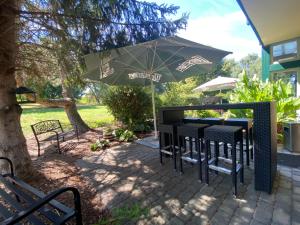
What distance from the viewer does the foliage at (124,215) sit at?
2.21 metres

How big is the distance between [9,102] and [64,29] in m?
1.80

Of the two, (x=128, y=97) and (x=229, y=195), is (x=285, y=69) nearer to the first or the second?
(x=128, y=97)

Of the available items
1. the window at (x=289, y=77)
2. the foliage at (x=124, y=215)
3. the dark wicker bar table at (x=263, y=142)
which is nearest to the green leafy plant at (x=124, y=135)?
the foliage at (x=124, y=215)

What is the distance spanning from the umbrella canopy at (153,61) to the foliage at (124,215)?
3.01 meters

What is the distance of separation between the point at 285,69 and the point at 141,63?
510 centimetres

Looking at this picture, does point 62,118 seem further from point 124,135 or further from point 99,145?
point 99,145

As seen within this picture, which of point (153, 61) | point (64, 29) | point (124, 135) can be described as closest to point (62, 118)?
point (124, 135)

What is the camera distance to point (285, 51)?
268 inches

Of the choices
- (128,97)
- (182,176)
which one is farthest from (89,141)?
(182,176)

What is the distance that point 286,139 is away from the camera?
425 centimetres

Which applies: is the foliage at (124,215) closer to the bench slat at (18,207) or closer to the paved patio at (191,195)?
the paved patio at (191,195)

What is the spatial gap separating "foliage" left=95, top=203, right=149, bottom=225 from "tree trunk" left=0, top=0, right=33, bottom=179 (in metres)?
1.89

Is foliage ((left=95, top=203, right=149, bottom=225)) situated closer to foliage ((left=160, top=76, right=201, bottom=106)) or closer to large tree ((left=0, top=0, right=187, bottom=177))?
large tree ((left=0, top=0, right=187, bottom=177))

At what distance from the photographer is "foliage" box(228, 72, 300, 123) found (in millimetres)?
4617
